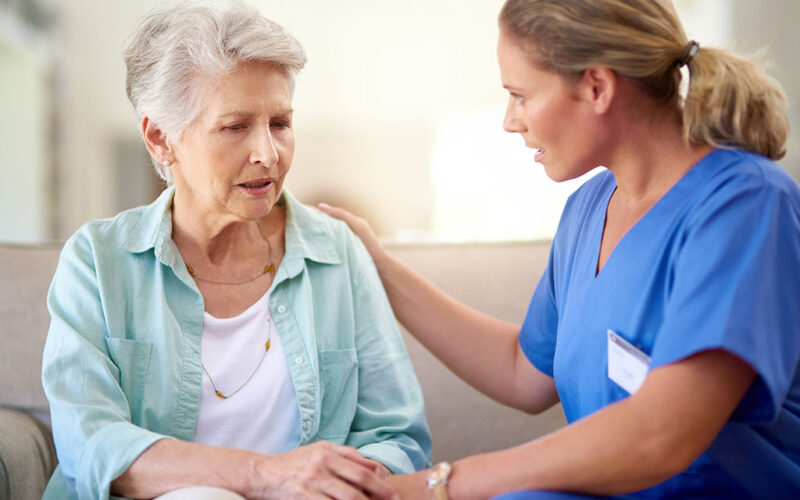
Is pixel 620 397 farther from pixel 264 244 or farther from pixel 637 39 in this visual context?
pixel 264 244

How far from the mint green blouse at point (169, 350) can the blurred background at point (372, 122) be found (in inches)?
179

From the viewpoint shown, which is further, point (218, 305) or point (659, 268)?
point (218, 305)

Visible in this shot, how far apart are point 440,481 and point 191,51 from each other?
85 centimetres

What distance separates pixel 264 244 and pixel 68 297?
1.25 feet

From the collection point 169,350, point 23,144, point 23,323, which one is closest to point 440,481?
point 169,350

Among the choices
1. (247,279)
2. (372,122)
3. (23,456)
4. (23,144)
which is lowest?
(23,144)

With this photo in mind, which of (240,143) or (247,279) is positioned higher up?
(240,143)

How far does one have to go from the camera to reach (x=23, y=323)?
1.77 metres

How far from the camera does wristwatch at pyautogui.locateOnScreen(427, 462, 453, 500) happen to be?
1.11 meters

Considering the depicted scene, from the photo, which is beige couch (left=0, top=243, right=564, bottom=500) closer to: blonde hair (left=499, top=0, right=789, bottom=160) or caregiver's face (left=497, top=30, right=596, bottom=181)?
caregiver's face (left=497, top=30, right=596, bottom=181)

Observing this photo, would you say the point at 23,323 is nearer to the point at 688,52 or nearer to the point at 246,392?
the point at 246,392

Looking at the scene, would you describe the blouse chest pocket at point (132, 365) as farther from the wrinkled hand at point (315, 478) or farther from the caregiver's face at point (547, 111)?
the caregiver's face at point (547, 111)

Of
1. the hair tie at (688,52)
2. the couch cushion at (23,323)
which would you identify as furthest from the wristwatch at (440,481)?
the couch cushion at (23,323)

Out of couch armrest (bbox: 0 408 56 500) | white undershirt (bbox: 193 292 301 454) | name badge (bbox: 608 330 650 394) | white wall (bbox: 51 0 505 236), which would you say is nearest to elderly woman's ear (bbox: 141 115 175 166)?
white undershirt (bbox: 193 292 301 454)
